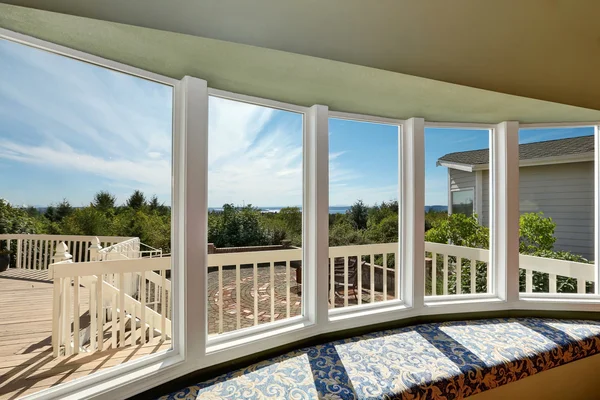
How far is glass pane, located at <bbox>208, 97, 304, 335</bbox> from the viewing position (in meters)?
1.71

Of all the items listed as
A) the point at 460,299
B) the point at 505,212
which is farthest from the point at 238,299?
the point at 505,212

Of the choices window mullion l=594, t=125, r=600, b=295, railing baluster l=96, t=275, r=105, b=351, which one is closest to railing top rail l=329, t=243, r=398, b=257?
railing baluster l=96, t=275, r=105, b=351

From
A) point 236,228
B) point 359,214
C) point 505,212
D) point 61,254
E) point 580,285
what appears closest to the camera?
point 61,254

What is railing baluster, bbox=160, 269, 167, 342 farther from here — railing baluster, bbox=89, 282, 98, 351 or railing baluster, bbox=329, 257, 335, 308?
railing baluster, bbox=329, 257, 335, 308

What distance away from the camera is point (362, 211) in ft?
7.19

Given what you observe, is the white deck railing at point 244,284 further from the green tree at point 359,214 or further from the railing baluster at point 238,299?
the green tree at point 359,214

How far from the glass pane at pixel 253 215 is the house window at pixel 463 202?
4.59 feet

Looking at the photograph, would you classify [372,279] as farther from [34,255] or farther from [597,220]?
[34,255]

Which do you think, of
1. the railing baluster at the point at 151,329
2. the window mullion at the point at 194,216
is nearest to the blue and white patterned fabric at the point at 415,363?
the window mullion at the point at 194,216

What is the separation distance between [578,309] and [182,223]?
10.2 ft

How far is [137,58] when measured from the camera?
130cm

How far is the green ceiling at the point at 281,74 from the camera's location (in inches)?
43.8

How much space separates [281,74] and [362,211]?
3.91ft

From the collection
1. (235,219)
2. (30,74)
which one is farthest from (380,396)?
(30,74)
